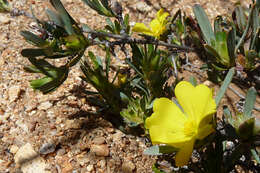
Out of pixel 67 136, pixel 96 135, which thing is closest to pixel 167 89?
pixel 96 135

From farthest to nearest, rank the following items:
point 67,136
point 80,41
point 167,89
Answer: point 167,89, point 67,136, point 80,41

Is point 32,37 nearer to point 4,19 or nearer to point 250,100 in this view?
point 250,100

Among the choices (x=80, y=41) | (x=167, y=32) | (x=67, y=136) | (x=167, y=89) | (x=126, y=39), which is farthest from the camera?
(x=167, y=32)

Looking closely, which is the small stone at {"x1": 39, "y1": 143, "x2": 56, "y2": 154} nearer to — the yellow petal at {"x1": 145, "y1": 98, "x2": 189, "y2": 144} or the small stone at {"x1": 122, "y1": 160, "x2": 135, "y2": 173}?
the small stone at {"x1": 122, "y1": 160, "x2": 135, "y2": 173}

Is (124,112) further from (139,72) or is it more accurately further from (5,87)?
(5,87)

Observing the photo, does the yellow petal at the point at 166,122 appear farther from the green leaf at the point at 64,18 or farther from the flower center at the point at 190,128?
the green leaf at the point at 64,18

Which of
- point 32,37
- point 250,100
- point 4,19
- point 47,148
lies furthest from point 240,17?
point 4,19

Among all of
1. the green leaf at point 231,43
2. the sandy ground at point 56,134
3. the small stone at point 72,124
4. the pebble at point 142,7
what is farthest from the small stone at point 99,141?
the pebble at point 142,7
